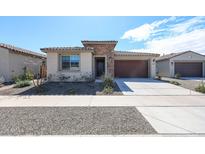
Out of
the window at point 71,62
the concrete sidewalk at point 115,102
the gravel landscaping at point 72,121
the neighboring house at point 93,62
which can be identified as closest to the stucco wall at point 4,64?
the neighboring house at point 93,62

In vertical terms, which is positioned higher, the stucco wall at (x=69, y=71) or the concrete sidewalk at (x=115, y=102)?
the stucco wall at (x=69, y=71)

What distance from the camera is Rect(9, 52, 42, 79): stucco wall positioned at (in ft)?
59.6

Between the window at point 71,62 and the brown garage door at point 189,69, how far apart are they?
16.4 m

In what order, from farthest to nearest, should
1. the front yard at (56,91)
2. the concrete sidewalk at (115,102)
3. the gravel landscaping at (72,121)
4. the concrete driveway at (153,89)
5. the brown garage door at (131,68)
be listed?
1. the brown garage door at (131,68)
2. the front yard at (56,91)
3. the concrete driveway at (153,89)
4. the concrete sidewalk at (115,102)
5. the gravel landscaping at (72,121)

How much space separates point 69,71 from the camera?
1761cm

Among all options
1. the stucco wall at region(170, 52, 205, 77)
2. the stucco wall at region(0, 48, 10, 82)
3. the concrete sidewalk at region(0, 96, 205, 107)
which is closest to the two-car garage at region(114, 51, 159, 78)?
the stucco wall at region(170, 52, 205, 77)

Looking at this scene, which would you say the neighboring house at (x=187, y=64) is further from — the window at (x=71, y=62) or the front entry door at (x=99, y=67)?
the window at (x=71, y=62)

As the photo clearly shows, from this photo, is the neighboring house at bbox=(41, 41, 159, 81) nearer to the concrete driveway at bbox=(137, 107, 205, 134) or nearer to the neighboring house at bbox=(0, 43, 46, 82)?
the neighboring house at bbox=(0, 43, 46, 82)

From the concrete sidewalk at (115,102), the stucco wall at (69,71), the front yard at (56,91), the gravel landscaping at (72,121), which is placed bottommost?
the gravel landscaping at (72,121)

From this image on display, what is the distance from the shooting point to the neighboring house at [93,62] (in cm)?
1748

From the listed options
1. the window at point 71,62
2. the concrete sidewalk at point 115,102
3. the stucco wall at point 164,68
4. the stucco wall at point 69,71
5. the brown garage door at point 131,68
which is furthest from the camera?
the stucco wall at point 164,68

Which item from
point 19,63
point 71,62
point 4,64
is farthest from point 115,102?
point 19,63

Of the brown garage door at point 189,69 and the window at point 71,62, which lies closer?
the window at point 71,62
